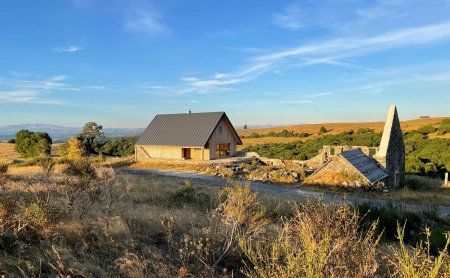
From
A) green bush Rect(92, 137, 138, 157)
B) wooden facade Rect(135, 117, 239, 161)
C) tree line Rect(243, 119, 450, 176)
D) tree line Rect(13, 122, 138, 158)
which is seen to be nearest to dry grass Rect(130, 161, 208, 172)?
wooden facade Rect(135, 117, 239, 161)

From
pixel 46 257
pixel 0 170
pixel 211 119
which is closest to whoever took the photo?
pixel 46 257

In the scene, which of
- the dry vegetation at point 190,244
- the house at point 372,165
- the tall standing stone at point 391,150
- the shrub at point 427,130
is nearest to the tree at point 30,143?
the house at point 372,165

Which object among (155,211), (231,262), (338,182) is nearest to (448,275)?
(231,262)

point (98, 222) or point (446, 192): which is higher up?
point (98, 222)

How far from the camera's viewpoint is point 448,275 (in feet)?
8.52

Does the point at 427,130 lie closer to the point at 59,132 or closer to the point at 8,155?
the point at 8,155

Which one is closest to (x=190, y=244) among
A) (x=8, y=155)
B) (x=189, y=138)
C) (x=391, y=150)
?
(x=391, y=150)

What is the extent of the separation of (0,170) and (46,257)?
434 inches

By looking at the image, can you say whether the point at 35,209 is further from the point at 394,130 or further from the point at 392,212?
the point at 394,130

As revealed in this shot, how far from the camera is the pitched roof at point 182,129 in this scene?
26156mm

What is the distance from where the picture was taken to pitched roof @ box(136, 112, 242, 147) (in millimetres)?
26156

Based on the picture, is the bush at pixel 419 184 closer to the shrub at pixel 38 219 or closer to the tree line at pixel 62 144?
the shrub at pixel 38 219

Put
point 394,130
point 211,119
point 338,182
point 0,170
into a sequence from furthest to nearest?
point 211,119
point 394,130
point 338,182
point 0,170

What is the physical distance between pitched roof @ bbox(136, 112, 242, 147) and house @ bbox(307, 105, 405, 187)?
35.1 ft
